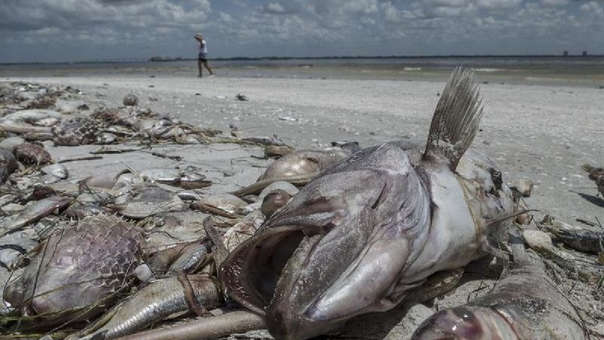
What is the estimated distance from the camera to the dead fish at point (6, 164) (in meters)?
4.39

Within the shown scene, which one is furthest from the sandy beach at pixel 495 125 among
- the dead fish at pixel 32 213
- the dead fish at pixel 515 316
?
the dead fish at pixel 32 213

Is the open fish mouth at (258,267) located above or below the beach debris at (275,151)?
above

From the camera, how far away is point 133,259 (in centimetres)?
248

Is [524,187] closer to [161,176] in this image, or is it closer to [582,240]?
[582,240]

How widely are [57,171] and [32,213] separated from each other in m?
1.43

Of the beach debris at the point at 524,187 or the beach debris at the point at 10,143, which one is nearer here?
the beach debris at the point at 524,187

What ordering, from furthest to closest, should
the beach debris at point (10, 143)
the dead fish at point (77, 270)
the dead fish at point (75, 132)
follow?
the dead fish at point (75, 132) < the beach debris at point (10, 143) < the dead fish at point (77, 270)

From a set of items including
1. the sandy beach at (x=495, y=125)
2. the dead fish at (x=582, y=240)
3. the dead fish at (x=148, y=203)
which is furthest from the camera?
the sandy beach at (x=495, y=125)

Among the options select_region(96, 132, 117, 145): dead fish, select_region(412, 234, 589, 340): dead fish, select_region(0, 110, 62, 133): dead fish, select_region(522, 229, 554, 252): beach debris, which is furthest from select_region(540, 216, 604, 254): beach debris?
select_region(0, 110, 62, 133): dead fish

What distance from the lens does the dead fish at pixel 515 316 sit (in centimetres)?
153

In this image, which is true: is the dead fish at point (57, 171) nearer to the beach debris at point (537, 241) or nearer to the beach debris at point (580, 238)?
the beach debris at point (537, 241)

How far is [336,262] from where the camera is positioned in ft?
5.59

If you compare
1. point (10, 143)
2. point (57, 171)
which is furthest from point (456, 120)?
point (10, 143)

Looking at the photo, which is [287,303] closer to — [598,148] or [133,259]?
[133,259]
